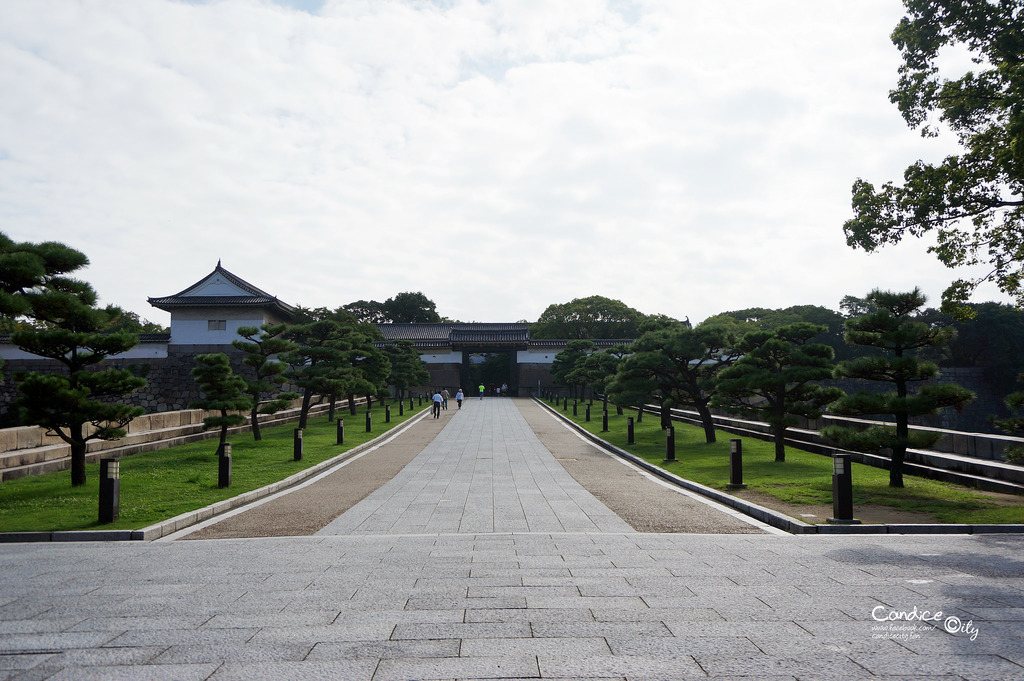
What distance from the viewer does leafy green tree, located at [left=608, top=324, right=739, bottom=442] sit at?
2066 cm

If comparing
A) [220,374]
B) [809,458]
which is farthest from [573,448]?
[220,374]

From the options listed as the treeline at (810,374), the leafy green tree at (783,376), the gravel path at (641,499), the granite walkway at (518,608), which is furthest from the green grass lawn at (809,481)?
the granite walkway at (518,608)

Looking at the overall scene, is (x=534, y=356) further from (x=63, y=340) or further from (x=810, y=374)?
(x=63, y=340)

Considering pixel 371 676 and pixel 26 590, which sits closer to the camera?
pixel 371 676

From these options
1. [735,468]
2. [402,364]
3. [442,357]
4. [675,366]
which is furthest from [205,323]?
[735,468]

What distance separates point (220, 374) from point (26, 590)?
561 inches

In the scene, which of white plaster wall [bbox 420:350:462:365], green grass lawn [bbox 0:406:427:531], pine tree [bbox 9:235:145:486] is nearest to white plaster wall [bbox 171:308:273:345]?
white plaster wall [bbox 420:350:462:365]

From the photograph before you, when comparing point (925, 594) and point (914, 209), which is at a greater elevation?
point (914, 209)

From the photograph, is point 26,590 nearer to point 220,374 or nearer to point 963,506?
point 963,506

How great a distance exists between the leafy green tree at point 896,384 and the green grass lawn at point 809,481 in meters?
0.86

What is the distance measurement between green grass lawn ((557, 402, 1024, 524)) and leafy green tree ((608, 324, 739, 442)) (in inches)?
58.7

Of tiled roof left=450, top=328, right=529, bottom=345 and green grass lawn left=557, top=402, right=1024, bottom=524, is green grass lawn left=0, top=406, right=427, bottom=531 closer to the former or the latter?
green grass lawn left=557, top=402, right=1024, bottom=524

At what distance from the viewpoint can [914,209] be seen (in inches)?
508

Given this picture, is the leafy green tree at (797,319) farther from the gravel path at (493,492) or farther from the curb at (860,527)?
the curb at (860,527)
